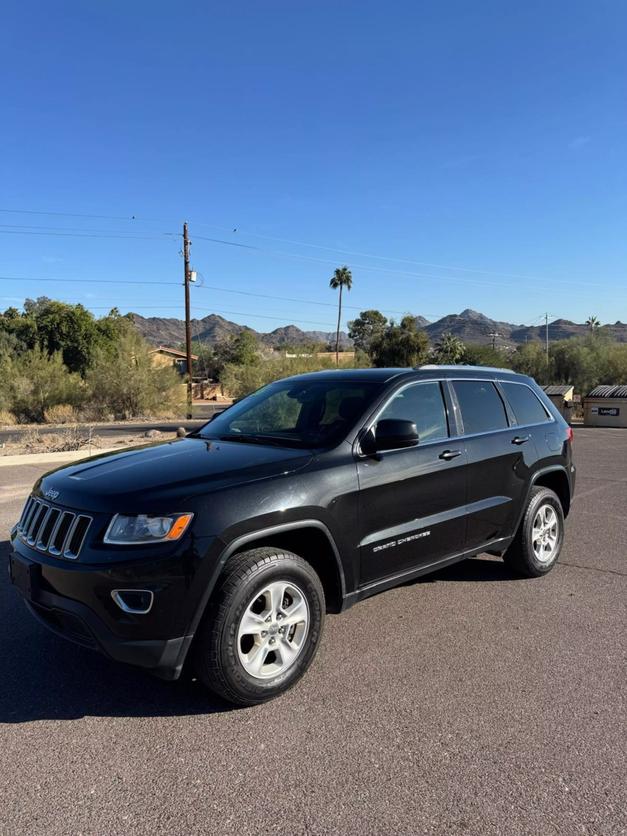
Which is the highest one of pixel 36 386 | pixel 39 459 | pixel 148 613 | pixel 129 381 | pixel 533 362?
pixel 533 362

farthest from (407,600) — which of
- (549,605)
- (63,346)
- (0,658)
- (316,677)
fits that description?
(63,346)

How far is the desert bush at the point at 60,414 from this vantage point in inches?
1083

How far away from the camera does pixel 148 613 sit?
299cm

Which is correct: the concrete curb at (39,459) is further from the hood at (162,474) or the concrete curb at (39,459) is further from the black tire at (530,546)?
the black tire at (530,546)

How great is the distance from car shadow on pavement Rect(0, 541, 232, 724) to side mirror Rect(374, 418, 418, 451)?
5.63 ft

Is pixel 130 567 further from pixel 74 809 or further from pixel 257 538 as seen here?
pixel 74 809

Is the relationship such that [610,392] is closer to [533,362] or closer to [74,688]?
[533,362]

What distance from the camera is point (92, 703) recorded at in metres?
3.33

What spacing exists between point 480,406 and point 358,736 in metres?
2.81

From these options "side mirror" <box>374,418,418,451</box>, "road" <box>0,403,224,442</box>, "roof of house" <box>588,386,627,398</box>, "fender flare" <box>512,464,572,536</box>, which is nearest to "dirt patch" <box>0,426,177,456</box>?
"road" <box>0,403,224,442</box>

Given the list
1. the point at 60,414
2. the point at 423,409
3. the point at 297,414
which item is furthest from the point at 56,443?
the point at 423,409

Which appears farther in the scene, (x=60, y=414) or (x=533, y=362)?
(x=533, y=362)

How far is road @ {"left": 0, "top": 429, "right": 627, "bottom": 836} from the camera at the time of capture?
2.47m

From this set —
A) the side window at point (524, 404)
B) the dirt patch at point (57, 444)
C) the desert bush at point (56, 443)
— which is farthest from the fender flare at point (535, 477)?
the desert bush at point (56, 443)
